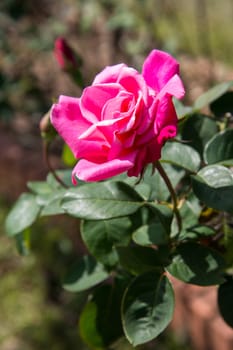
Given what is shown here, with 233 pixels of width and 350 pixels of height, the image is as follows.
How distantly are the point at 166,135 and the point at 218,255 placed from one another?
162 mm

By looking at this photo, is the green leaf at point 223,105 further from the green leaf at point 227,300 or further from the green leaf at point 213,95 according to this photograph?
the green leaf at point 227,300

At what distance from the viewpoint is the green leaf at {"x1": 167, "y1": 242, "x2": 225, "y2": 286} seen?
0.60m

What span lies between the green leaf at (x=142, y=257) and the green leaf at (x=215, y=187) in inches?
4.1

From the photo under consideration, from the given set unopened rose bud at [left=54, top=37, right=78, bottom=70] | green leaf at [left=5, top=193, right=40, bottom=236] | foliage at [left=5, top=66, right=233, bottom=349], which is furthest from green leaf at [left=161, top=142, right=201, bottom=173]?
unopened rose bud at [left=54, top=37, right=78, bottom=70]

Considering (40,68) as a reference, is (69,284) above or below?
above

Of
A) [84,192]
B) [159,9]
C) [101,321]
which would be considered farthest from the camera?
[159,9]

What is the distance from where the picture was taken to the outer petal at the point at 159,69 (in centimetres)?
54

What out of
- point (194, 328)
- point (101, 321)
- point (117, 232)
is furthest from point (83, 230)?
point (194, 328)

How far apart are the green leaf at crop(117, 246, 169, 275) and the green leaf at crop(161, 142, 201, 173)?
95mm

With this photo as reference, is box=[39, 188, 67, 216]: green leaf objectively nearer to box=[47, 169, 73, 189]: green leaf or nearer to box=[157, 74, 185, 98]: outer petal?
box=[47, 169, 73, 189]: green leaf

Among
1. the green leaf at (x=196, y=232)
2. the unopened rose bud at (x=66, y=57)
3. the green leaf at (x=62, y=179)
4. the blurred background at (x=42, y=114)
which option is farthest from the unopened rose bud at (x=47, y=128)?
the blurred background at (x=42, y=114)

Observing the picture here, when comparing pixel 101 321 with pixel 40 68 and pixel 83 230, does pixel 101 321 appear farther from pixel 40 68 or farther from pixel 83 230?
pixel 40 68

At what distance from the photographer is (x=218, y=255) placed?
2.02 feet

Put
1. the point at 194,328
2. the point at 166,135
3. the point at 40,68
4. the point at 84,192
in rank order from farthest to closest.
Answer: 1. the point at 40,68
2. the point at 194,328
3. the point at 84,192
4. the point at 166,135
